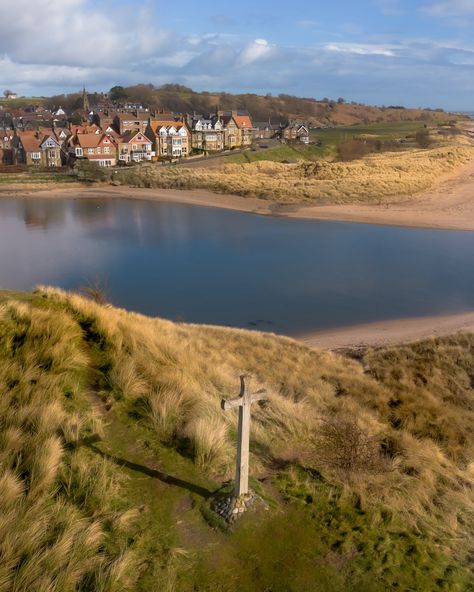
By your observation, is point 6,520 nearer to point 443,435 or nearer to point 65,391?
point 65,391

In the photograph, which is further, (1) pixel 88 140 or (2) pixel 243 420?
(1) pixel 88 140

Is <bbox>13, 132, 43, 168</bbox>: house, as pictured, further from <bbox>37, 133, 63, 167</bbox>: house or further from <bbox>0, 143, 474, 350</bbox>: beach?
<bbox>0, 143, 474, 350</bbox>: beach

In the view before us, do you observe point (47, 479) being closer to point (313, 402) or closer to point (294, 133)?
point (313, 402)

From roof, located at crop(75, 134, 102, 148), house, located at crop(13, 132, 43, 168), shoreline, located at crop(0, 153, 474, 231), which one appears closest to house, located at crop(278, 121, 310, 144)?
roof, located at crop(75, 134, 102, 148)

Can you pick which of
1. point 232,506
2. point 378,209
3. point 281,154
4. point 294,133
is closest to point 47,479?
point 232,506

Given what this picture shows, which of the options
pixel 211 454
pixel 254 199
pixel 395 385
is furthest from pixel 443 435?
pixel 254 199

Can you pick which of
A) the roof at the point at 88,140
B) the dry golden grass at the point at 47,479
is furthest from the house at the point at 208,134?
the dry golden grass at the point at 47,479
